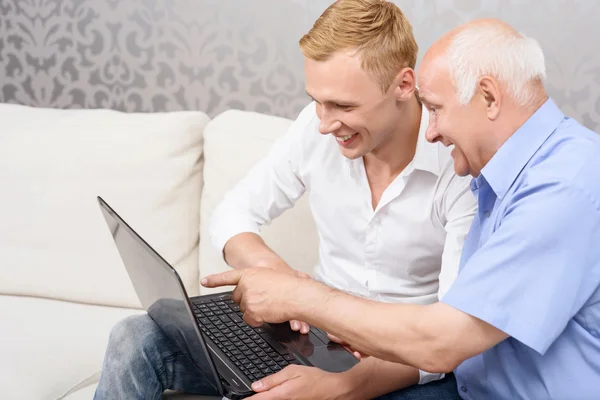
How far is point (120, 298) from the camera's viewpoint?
7.20ft

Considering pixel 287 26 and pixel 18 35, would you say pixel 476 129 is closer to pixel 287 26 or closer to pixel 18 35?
pixel 287 26

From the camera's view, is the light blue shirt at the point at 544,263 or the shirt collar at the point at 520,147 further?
the shirt collar at the point at 520,147

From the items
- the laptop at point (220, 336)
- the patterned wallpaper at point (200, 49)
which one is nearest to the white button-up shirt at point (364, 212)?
the laptop at point (220, 336)

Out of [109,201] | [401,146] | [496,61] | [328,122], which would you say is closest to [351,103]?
[328,122]

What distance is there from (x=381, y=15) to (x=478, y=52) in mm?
372

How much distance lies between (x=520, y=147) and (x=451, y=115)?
13 cm

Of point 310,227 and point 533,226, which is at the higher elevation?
point 533,226

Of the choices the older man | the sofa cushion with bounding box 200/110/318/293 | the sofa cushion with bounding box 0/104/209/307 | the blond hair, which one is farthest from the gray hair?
the sofa cushion with bounding box 0/104/209/307

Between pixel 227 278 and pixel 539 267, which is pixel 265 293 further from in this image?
pixel 539 267

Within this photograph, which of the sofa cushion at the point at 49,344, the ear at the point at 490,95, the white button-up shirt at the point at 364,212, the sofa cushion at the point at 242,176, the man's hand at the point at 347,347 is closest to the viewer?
the ear at the point at 490,95

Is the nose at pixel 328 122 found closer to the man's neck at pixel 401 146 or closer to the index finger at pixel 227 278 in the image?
the man's neck at pixel 401 146

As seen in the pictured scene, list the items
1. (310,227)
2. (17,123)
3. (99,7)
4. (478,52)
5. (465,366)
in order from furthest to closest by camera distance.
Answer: (99,7)
(17,123)
(310,227)
(465,366)
(478,52)

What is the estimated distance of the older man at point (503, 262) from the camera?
1.15 meters

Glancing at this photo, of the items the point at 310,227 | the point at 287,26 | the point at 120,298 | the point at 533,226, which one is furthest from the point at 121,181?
the point at 533,226
